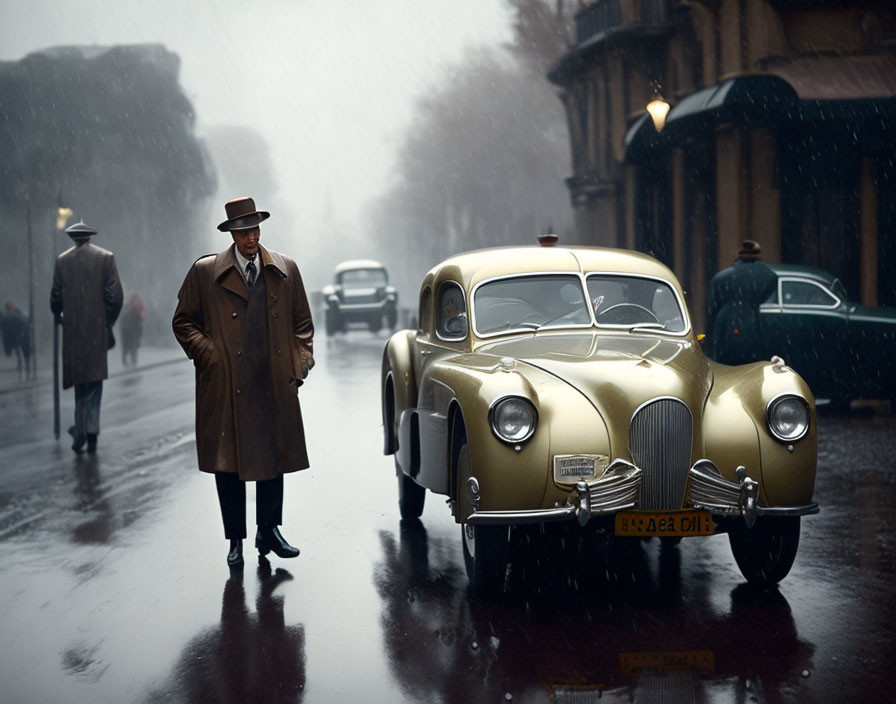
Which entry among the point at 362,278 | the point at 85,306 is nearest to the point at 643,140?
the point at 362,278

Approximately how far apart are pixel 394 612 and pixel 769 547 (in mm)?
1886

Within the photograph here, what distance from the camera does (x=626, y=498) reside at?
5.49 metres

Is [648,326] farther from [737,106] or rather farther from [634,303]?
[737,106]

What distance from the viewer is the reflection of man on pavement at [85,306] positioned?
36.4ft

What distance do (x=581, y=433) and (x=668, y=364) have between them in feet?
2.31

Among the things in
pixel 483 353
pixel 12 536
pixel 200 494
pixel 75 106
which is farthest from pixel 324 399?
pixel 75 106

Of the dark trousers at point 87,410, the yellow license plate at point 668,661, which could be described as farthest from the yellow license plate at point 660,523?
the dark trousers at point 87,410

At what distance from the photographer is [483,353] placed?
21.6ft

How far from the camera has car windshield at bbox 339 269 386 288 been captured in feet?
126

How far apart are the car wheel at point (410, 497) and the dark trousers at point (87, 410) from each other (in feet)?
14.8

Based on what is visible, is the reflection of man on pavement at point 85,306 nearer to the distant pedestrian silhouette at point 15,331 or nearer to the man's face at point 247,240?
the man's face at point 247,240

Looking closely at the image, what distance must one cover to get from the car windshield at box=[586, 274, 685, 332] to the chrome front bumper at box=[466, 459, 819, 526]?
1.48 metres

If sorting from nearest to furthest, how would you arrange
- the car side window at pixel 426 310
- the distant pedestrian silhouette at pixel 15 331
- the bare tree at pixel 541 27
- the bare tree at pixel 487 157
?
the car side window at pixel 426 310 → the distant pedestrian silhouette at pixel 15 331 → the bare tree at pixel 541 27 → the bare tree at pixel 487 157

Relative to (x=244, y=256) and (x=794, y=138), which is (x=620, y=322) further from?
(x=794, y=138)
